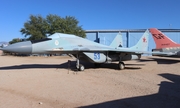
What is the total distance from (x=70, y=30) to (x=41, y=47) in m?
22.8

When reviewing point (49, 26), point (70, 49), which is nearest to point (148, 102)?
point (70, 49)

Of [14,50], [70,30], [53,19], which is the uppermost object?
[53,19]

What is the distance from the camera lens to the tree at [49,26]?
107ft

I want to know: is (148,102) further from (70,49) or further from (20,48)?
(20,48)

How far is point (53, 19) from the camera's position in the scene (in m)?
34.5

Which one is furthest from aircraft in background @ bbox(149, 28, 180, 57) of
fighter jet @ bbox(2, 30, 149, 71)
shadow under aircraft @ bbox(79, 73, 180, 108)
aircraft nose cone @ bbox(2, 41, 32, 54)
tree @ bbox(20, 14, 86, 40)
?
tree @ bbox(20, 14, 86, 40)

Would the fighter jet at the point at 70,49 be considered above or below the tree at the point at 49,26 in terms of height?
below

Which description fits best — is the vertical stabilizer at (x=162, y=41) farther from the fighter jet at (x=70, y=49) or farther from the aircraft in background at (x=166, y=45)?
the fighter jet at (x=70, y=49)

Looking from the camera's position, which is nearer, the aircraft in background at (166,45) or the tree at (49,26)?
the aircraft in background at (166,45)

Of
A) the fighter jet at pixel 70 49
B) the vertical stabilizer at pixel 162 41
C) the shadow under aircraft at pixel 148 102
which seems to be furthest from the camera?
the vertical stabilizer at pixel 162 41

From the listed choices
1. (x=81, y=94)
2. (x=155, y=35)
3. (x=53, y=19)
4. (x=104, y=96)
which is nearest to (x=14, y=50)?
(x=81, y=94)

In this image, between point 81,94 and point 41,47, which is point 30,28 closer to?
point 41,47

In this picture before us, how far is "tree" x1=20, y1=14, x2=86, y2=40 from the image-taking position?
32594 millimetres

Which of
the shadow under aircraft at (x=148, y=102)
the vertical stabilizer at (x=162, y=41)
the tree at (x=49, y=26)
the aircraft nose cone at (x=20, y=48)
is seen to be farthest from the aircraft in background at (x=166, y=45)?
the tree at (x=49, y=26)
